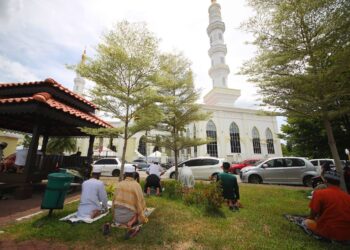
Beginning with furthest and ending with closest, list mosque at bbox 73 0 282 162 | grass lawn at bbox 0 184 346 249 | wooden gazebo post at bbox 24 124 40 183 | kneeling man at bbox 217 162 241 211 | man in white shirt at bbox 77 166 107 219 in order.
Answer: mosque at bbox 73 0 282 162, wooden gazebo post at bbox 24 124 40 183, kneeling man at bbox 217 162 241 211, man in white shirt at bbox 77 166 107 219, grass lawn at bbox 0 184 346 249

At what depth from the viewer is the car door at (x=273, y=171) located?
37.9 feet

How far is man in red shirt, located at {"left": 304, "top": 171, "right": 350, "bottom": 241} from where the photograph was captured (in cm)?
343

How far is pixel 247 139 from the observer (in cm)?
4062

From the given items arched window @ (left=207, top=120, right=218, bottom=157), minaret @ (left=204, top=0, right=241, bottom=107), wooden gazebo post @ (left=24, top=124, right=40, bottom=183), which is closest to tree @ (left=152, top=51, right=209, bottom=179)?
wooden gazebo post @ (left=24, top=124, right=40, bottom=183)

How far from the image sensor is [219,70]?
143ft

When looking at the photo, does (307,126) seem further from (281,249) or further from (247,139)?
(247,139)

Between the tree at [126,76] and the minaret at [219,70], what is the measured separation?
35.6 m

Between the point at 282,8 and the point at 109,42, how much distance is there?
291 inches

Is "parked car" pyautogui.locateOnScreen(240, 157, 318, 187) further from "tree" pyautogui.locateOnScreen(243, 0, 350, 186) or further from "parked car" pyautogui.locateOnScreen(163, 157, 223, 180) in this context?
"tree" pyautogui.locateOnScreen(243, 0, 350, 186)

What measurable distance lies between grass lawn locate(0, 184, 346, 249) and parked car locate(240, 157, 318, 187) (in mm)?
6160

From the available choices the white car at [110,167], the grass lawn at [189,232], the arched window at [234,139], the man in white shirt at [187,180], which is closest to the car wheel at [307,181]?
the grass lawn at [189,232]

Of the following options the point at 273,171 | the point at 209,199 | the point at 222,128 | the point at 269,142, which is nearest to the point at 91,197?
the point at 209,199

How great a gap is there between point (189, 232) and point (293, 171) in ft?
32.1

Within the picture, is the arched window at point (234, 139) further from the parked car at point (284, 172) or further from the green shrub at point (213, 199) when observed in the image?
the green shrub at point (213, 199)
